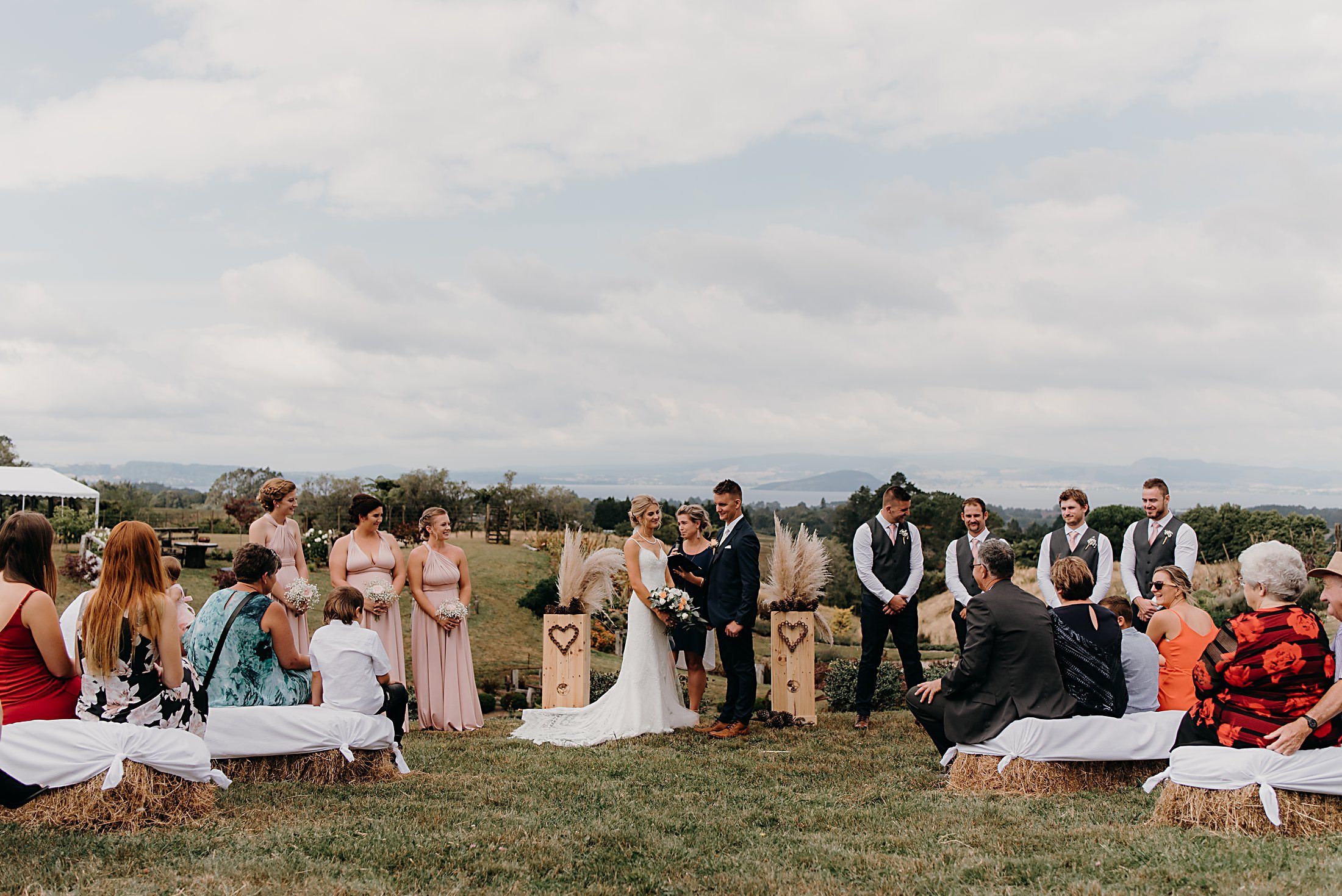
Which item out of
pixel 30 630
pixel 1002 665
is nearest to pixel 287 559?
pixel 30 630

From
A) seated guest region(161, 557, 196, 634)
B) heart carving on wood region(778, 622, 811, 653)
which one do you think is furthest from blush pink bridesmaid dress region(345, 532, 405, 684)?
heart carving on wood region(778, 622, 811, 653)

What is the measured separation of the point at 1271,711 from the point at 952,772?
7.12ft

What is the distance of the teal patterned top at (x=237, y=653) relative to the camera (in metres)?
6.51

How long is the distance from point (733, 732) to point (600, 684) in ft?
13.6

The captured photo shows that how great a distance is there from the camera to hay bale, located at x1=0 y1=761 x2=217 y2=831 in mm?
4902

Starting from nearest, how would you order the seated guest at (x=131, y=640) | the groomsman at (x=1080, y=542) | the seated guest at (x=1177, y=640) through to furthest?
the seated guest at (x=131, y=640)
the seated guest at (x=1177, y=640)
the groomsman at (x=1080, y=542)

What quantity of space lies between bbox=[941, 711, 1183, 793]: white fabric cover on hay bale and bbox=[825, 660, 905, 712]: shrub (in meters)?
5.25

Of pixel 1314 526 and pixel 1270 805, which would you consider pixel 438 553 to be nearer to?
pixel 1270 805

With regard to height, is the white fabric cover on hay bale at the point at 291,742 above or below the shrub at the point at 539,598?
above

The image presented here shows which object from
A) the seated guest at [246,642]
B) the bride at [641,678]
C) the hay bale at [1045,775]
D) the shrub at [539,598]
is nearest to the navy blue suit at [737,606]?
the bride at [641,678]

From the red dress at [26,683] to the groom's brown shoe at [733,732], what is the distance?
5373 millimetres

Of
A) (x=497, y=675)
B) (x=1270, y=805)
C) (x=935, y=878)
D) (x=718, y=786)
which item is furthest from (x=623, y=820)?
(x=497, y=675)

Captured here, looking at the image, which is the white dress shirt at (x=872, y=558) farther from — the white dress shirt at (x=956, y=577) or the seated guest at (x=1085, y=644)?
the seated guest at (x=1085, y=644)

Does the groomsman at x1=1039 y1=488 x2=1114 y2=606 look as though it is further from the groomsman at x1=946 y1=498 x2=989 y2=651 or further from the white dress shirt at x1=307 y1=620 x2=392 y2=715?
the white dress shirt at x1=307 y1=620 x2=392 y2=715
